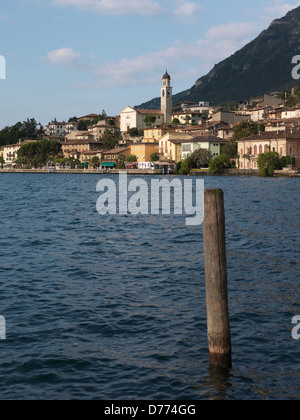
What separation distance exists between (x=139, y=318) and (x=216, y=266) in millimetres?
4202

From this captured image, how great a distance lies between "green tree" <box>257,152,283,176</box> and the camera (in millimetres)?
84688

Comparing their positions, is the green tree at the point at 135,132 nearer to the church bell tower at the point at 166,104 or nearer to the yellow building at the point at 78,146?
the yellow building at the point at 78,146

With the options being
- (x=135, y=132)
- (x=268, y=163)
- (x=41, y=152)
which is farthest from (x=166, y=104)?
(x=268, y=163)

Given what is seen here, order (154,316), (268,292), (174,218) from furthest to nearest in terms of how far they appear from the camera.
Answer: (174,218) → (268,292) → (154,316)

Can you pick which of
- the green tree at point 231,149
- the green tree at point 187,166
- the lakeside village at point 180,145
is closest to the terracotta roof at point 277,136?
the lakeside village at point 180,145

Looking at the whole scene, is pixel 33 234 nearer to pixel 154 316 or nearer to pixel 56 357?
pixel 154 316

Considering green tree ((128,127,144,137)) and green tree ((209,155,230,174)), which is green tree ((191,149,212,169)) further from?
green tree ((128,127,144,137))

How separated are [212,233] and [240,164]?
93322 millimetres

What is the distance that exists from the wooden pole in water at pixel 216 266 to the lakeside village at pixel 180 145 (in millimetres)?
77498

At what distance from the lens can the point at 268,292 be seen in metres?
14.6

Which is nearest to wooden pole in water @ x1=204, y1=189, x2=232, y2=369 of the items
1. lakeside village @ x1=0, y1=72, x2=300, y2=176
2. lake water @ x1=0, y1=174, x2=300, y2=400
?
lake water @ x1=0, y1=174, x2=300, y2=400

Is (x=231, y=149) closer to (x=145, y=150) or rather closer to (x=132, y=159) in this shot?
(x=145, y=150)

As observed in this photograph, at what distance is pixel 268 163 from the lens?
3339 inches
